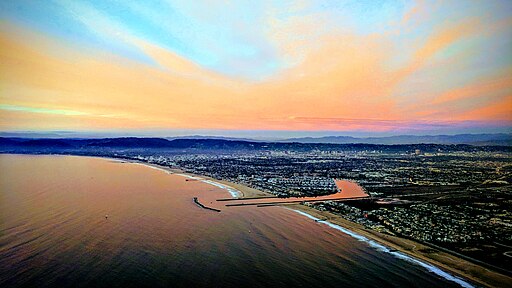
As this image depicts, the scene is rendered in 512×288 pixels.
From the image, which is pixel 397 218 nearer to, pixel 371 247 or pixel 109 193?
pixel 371 247

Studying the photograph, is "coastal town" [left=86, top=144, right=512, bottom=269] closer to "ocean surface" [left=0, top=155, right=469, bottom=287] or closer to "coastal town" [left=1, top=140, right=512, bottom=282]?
"coastal town" [left=1, top=140, right=512, bottom=282]

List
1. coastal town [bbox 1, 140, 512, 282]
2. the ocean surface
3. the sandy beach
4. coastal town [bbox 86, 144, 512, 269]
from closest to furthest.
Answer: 1. the sandy beach
2. the ocean surface
3. coastal town [bbox 1, 140, 512, 282]
4. coastal town [bbox 86, 144, 512, 269]

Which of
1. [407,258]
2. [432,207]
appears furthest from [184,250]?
[432,207]

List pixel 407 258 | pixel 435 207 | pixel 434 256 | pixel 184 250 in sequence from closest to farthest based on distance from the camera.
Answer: pixel 407 258
pixel 434 256
pixel 184 250
pixel 435 207

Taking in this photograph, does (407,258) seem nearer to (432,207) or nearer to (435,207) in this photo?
(432,207)

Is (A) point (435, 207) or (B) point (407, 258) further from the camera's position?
(A) point (435, 207)

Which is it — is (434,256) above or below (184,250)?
below

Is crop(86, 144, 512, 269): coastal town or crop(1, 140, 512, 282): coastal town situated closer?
crop(1, 140, 512, 282): coastal town

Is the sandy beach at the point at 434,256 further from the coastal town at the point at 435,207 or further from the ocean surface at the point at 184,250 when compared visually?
the coastal town at the point at 435,207

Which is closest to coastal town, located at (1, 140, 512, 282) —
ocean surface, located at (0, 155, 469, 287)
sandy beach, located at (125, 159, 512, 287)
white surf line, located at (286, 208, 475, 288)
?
sandy beach, located at (125, 159, 512, 287)
